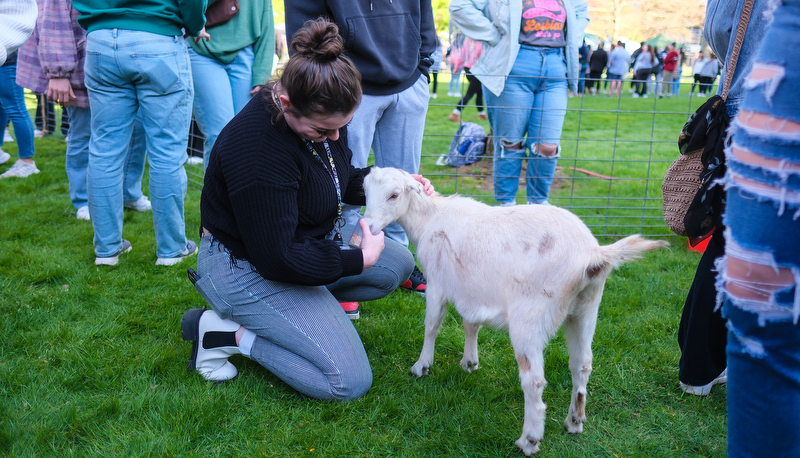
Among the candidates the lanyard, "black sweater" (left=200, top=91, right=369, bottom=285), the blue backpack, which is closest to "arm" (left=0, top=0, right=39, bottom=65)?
"black sweater" (left=200, top=91, right=369, bottom=285)

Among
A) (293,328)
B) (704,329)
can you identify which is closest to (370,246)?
(293,328)

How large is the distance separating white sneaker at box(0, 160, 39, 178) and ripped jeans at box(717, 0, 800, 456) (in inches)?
274

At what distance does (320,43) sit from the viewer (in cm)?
224

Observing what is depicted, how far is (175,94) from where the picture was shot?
3.71m

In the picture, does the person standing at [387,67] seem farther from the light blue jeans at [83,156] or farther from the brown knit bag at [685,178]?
the light blue jeans at [83,156]

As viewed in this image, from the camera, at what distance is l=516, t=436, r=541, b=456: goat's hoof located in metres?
2.28

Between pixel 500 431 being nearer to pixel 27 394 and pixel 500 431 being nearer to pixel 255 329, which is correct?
pixel 255 329

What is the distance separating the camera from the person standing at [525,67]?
4781 mm

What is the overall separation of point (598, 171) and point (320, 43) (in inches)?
240

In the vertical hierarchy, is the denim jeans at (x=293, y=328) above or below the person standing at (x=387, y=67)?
below

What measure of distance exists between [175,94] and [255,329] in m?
1.86

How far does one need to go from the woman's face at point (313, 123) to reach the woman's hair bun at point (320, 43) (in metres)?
0.21

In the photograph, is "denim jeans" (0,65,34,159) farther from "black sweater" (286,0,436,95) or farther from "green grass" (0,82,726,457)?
"black sweater" (286,0,436,95)

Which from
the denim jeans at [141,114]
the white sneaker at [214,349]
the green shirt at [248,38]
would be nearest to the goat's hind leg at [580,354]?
the white sneaker at [214,349]
